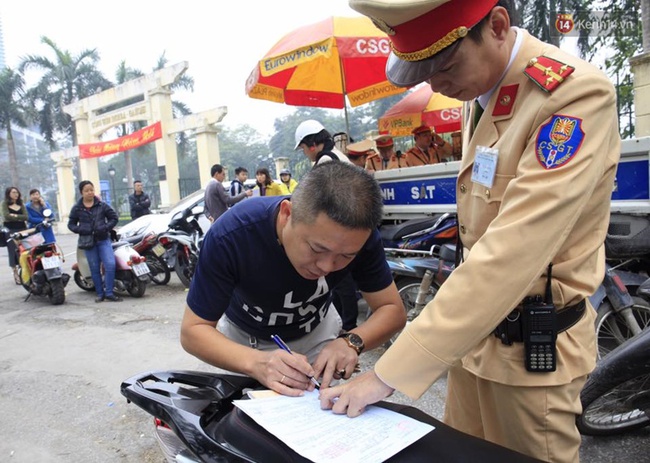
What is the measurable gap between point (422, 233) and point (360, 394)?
2696mm

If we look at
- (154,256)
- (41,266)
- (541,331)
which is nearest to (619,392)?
(541,331)

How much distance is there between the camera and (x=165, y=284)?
6840mm

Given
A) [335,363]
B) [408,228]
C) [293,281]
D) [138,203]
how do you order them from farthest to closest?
[138,203]
[408,228]
[293,281]
[335,363]

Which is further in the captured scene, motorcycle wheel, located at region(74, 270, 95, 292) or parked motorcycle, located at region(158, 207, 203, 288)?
motorcycle wheel, located at region(74, 270, 95, 292)

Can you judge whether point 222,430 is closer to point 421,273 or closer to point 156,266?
point 421,273

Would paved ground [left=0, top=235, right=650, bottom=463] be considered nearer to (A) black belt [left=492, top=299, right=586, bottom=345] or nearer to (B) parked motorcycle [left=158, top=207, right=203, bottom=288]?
(B) parked motorcycle [left=158, top=207, right=203, bottom=288]

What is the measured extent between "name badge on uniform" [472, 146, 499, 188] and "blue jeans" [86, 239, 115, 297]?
572 centimetres

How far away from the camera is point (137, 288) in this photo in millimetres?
6062

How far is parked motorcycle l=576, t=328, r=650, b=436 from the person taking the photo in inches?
69.8

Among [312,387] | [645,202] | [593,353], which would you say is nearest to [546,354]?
[593,353]

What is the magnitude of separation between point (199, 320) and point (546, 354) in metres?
0.92

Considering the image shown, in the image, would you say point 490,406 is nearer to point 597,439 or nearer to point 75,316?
point 597,439

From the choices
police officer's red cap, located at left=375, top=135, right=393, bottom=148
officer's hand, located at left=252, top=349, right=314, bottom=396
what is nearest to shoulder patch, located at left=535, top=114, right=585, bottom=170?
officer's hand, located at left=252, top=349, right=314, bottom=396

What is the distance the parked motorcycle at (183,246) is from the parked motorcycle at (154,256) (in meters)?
0.07
